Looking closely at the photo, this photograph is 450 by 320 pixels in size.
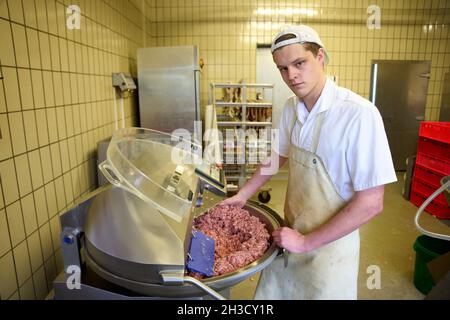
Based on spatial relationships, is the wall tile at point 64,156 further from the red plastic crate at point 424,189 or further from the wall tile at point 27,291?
the red plastic crate at point 424,189

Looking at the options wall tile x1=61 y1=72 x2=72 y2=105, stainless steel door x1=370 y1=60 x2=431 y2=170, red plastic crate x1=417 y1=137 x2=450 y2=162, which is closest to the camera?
wall tile x1=61 y1=72 x2=72 y2=105

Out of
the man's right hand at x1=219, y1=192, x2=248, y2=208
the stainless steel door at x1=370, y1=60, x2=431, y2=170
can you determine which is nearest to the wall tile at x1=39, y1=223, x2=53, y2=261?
the man's right hand at x1=219, y1=192, x2=248, y2=208

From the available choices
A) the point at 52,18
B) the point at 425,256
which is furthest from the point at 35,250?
the point at 425,256

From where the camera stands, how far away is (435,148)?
11.5ft

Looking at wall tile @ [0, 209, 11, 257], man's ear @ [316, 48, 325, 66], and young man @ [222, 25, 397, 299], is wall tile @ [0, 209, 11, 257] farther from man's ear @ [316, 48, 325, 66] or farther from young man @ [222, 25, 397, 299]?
man's ear @ [316, 48, 325, 66]

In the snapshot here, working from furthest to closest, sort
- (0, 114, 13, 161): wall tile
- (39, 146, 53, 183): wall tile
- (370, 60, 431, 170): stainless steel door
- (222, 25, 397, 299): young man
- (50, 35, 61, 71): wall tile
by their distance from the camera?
(370, 60, 431, 170): stainless steel door < (50, 35, 61, 71): wall tile < (39, 146, 53, 183): wall tile < (0, 114, 13, 161): wall tile < (222, 25, 397, 299): young man

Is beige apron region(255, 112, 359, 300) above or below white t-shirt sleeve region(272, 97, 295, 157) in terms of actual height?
below

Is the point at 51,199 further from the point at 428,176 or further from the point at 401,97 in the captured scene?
the point at 401,97

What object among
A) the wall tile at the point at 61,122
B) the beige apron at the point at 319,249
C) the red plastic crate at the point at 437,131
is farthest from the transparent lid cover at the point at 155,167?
the red plastic crate at the point at 437,131

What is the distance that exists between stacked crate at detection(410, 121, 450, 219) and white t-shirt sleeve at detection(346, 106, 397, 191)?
9.20 ft

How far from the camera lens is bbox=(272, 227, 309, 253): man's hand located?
1.08 metres

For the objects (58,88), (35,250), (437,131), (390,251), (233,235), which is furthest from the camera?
(437,131)

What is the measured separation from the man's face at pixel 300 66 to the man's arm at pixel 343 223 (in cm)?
42

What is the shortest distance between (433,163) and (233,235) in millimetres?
3197
